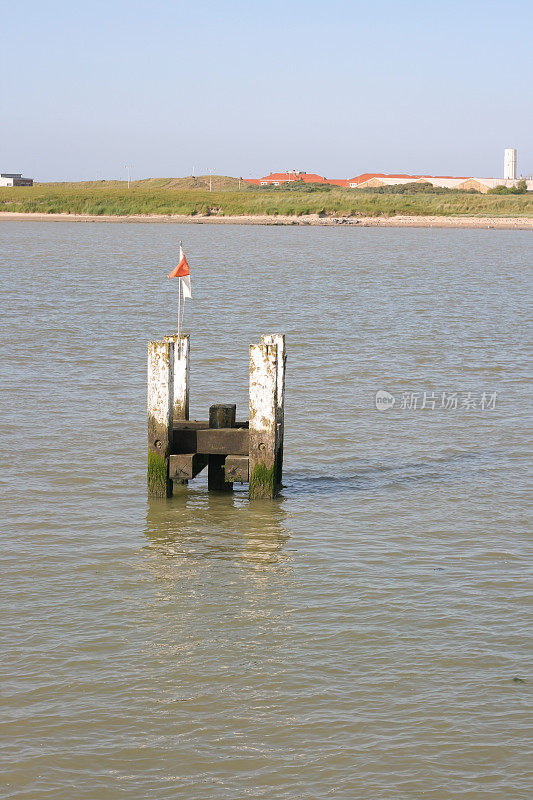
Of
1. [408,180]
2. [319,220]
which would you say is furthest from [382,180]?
[319,220]

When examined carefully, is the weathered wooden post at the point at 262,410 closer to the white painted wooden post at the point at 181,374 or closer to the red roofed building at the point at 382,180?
the white painted wooden post at the point at 181,374

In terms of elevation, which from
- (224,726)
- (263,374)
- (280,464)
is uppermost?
(263,374)

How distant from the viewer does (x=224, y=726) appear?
6277 mm

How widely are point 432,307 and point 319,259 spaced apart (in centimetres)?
2585

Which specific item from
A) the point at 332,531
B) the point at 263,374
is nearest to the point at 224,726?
the point at 332,531

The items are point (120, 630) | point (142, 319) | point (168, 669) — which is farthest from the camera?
point (142, 319)

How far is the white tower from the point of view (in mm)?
170250

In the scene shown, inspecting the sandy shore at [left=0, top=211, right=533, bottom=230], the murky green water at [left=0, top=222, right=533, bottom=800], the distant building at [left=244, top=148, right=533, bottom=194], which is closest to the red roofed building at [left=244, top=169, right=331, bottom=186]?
the distant building at [left=244, top=148, right=533, bottom=194]

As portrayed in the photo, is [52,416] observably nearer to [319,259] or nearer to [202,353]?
[202,353]

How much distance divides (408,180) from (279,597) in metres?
164

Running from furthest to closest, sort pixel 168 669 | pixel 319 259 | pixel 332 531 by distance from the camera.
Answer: pixel 319 259 < pixel 332 531 < pixel 168 669

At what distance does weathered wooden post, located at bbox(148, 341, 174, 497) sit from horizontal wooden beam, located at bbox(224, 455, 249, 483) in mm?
627

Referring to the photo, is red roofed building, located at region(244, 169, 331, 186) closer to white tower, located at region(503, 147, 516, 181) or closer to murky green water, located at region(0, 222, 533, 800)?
white tower, located at region(503, 147, 516, 181)

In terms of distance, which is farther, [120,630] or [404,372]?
[404,372]
